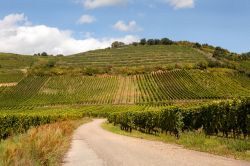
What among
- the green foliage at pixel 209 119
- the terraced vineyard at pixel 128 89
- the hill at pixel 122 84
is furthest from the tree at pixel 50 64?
the green foliage at pixel 209 119

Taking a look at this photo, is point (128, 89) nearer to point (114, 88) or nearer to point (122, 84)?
point (114, 88)

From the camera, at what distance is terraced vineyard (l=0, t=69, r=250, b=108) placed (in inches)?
4980

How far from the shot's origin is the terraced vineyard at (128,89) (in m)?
126

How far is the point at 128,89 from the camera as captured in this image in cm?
14138

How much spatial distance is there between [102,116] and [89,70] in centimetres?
6559

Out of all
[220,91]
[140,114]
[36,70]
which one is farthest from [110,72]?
[140,114]

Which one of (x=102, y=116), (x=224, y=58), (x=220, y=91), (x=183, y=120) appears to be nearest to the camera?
(x=183, y=120)

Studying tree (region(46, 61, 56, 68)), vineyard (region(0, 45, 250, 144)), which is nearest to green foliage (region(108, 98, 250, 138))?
vineyard (region(0, 45, 250, 144))

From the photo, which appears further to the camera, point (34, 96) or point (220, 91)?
point (34, 96)

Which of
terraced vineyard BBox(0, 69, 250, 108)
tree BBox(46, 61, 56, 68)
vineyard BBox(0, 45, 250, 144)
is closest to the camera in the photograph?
vineyard BBox(0, 45, 250, 144)

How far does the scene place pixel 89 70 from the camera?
555ft

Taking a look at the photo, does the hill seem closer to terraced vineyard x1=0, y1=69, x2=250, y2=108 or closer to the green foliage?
terraced vineyard x1=0, y1=69, x2=250, y2=108

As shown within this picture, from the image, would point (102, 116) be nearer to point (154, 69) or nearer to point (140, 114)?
point (140, 114)

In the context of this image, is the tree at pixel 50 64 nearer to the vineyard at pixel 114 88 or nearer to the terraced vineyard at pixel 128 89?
the vineyard at pixel 114 88
